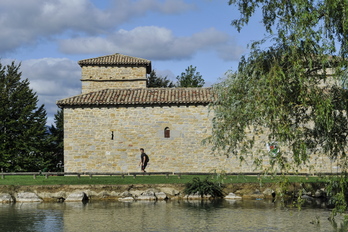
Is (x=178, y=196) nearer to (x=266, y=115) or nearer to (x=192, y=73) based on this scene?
(x=266, y=115)

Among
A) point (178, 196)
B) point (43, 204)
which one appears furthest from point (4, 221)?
point (178, 196)

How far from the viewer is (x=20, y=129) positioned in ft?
117

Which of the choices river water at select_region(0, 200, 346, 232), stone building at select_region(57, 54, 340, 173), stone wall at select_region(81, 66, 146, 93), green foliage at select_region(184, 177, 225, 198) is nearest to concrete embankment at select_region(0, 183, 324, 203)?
green foliage at select_region(184, 177, 225, 198)

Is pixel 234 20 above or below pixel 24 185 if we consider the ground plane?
above

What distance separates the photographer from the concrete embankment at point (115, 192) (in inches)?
802

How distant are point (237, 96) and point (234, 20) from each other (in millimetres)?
2127

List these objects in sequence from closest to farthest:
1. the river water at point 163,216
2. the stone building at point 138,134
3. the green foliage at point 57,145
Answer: the river water at point 163,216, the stone building at point 138,134, the green foliage at point 57,145

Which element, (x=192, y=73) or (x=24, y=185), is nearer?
(x=24, y=185)

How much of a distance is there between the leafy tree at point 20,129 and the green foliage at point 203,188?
57.6 ft

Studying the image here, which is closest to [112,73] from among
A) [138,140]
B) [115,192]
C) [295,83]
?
[138,140]

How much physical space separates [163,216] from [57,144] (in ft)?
84.2

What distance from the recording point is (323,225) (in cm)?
1416

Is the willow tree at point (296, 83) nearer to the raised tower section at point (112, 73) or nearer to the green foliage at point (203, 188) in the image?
the green foliage at point (203, 188)

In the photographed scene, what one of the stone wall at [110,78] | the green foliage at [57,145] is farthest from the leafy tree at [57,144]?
the stone wall at [110,78]
